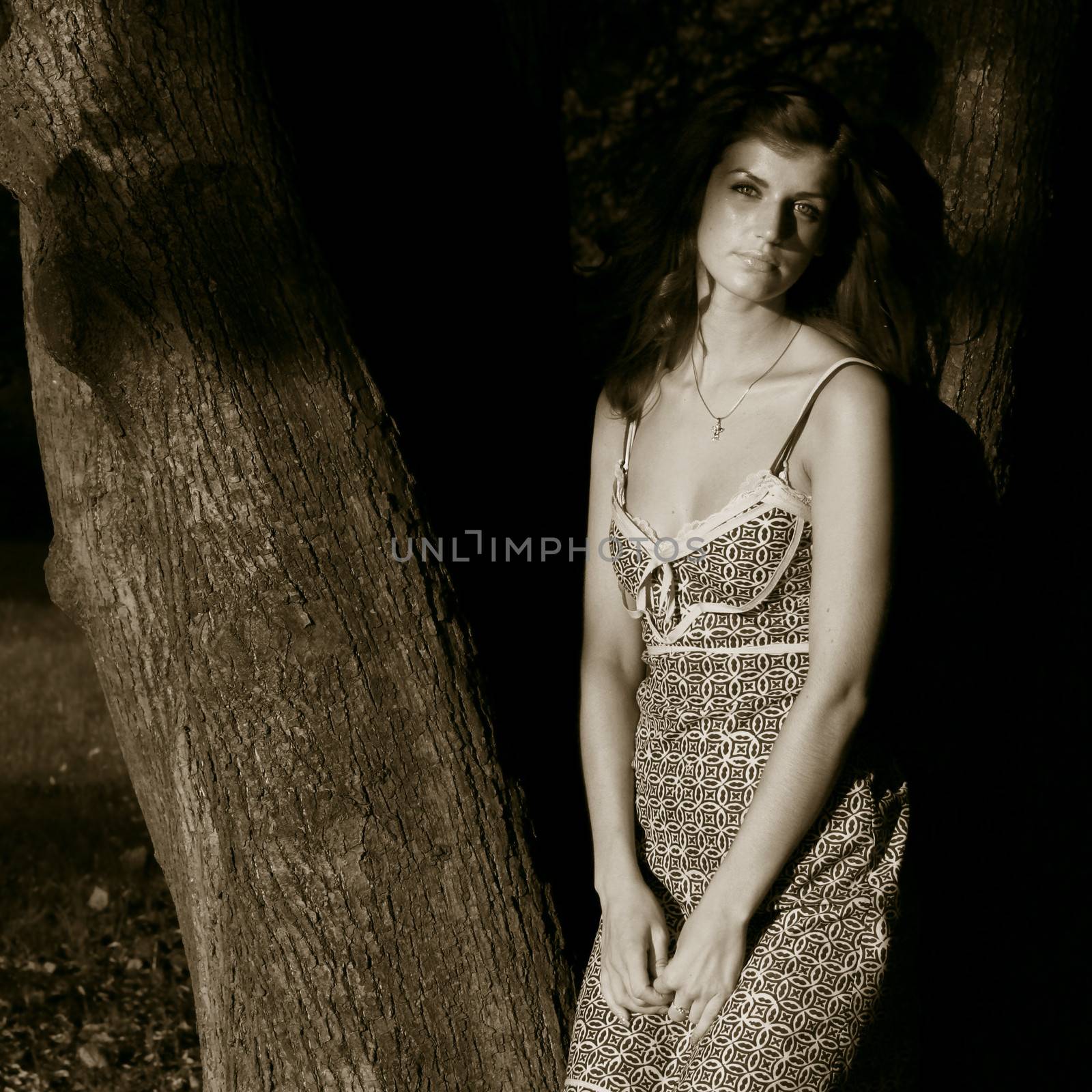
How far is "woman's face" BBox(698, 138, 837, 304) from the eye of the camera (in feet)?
7.79

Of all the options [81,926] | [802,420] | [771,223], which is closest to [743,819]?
[802,420]

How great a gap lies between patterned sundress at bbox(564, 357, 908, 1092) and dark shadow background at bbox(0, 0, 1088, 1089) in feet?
0.65

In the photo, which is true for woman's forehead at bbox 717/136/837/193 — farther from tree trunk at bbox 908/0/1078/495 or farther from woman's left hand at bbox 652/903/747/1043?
woman's left hand at bbox 652/903/747/1043

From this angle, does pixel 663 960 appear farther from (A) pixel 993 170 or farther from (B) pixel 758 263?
(A) pixel 993 170

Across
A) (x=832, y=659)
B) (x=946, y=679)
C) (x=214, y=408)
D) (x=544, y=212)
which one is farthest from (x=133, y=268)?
(x=946, y=679)

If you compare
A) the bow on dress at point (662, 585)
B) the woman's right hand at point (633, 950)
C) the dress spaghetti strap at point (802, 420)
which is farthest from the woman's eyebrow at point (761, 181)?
the woman's right hand at point (633, 950)

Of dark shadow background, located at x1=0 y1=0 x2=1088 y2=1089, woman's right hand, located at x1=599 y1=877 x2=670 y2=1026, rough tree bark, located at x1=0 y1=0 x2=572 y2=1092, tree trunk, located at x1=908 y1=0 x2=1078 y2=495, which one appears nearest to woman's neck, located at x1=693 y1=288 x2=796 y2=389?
dark shadow background, located at x1=0 y1=0 x2=1088 y2=1089

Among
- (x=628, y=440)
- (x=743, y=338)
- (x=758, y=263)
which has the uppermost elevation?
(x=758, y=263)

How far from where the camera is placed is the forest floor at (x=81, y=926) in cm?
432

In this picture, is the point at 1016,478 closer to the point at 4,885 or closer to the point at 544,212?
the point at 544,212

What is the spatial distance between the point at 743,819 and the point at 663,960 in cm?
29

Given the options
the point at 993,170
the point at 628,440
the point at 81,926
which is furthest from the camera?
the point at 81,926

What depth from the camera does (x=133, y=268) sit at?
2324 millimetres

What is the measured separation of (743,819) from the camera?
2156 mm
